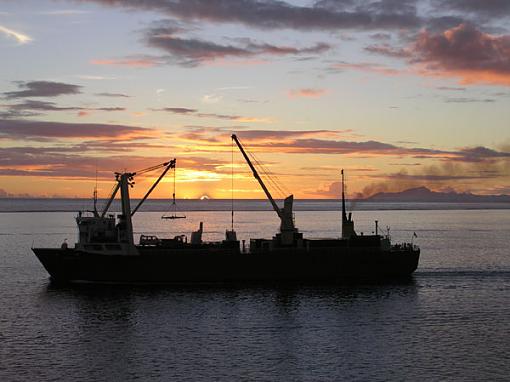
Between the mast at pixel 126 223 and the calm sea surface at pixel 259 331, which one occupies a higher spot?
the mast at pixel 126 223

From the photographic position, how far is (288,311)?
2522 inches

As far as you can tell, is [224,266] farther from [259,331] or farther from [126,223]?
[259,331]

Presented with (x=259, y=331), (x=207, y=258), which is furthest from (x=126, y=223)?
(x=259, y=331)

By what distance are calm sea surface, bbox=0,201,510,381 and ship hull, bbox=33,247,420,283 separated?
2.28 metres

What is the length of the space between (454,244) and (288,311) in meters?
92.6

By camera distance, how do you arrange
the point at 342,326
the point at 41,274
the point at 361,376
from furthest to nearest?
the point at 41,274 < the point at 342,326 < the point at 361,376

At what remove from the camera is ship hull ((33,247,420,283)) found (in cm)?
8006

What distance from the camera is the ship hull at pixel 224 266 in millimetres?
80062

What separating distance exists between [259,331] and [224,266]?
27.2m

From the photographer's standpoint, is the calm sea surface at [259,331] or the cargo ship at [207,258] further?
the cargo ship at [207,258]

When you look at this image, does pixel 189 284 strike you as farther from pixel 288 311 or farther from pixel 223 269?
pixel 288 311

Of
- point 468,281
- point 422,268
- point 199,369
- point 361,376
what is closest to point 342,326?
point 361,376

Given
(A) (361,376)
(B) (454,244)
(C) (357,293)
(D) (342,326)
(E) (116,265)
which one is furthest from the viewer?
(B) (454,244)

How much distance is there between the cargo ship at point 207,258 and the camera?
80250mm
